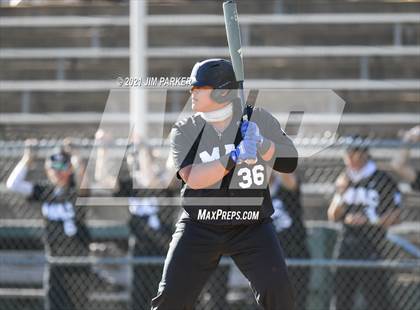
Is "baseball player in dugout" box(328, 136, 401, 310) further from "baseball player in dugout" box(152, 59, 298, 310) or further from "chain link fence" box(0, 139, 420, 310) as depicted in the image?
"baseball player in dugout" box(152, 59, 298, 310)

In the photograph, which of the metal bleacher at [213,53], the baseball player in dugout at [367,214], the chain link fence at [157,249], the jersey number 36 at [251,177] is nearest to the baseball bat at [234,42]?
the jersey number 36 at [251,177]

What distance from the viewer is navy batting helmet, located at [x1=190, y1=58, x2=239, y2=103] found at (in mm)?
5039

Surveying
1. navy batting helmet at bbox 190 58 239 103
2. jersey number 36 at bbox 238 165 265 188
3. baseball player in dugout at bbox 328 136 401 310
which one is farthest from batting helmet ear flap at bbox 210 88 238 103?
baseball player in dugout at bbox 328 136 401 310

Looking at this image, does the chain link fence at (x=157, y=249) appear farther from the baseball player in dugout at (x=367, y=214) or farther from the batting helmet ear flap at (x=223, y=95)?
the batting helmet ear flap at (x=223, y=95)

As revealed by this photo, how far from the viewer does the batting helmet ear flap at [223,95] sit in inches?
200

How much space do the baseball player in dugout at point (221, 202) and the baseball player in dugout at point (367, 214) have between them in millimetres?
2222

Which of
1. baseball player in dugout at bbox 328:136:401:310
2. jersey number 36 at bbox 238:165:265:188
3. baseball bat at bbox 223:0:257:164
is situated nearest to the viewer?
jersey number 36 at bbox 238:165:265:188

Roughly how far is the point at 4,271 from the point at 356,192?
341 cm

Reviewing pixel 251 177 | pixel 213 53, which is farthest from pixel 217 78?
pixel 213 53

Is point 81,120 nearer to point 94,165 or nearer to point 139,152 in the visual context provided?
point 94,165

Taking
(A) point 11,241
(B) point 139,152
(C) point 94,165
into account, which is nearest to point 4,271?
(A) point 11,241

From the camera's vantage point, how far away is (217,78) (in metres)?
5.06

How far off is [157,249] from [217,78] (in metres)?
2.81

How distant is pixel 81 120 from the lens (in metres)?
9.69
